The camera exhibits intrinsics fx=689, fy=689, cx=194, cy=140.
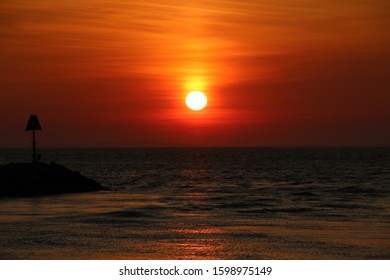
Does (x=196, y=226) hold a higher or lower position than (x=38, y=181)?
lower

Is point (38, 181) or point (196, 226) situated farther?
point (38, 181)

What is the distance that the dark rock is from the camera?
53.3m

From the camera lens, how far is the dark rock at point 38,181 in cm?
5334

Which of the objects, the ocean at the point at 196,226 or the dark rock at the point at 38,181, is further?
the dark rock at the point at 38,181

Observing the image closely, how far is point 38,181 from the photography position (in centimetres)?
5516

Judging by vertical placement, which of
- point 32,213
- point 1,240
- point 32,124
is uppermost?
point 32,124

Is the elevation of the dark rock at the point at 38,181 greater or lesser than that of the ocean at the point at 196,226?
greater

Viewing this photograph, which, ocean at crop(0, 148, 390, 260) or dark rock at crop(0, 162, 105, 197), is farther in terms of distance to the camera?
dark rock at crop(0, 162, 105, 197)

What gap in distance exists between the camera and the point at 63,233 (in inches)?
1169

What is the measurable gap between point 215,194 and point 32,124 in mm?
16523

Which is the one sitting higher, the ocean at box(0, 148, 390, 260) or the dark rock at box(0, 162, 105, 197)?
the dark rock at box(0, 162, 105, 197)
